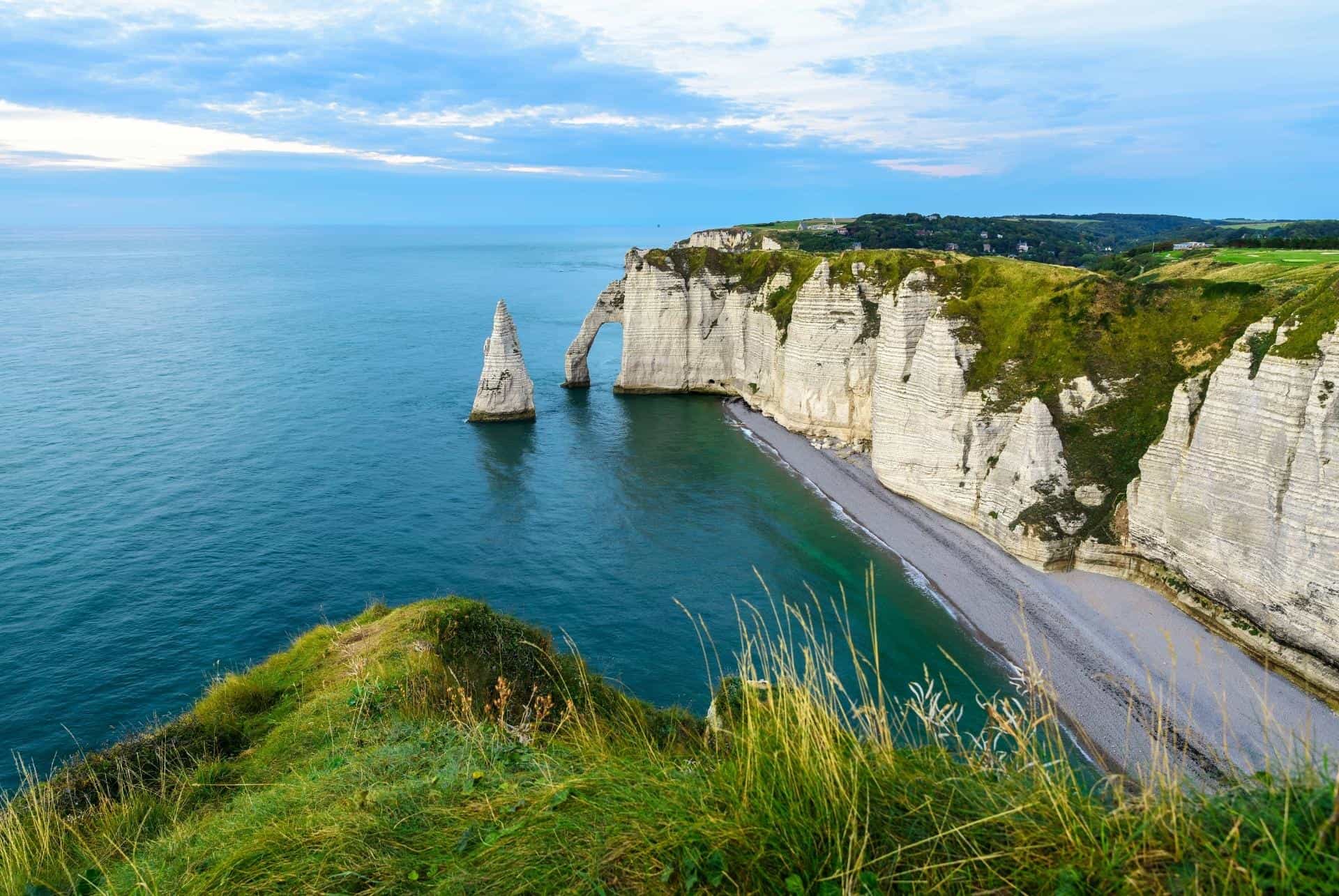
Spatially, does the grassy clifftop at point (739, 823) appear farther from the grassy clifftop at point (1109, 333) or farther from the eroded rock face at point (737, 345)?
the eroded rock face at point (737, 345)

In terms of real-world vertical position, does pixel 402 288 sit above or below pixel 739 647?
above

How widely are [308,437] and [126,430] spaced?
1023 centimetres

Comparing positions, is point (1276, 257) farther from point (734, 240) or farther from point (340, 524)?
point (734, 240)

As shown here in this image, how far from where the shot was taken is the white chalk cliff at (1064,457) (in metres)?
19.9

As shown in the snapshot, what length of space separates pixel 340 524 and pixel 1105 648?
30.3m

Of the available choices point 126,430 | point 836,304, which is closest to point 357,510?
point 126,430

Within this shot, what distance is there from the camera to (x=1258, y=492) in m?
21.0

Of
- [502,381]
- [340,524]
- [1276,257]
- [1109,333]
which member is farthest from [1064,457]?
[502,381]

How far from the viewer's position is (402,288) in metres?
126

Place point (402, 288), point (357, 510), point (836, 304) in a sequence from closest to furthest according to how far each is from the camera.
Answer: point (357, 510)
point (836, 304)
point (402, 288)

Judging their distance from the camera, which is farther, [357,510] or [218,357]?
[218,357]

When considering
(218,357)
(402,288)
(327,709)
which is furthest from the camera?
(402,288)

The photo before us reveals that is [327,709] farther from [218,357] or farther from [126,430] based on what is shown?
[218,357]

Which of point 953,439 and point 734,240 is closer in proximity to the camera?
point 953,439
